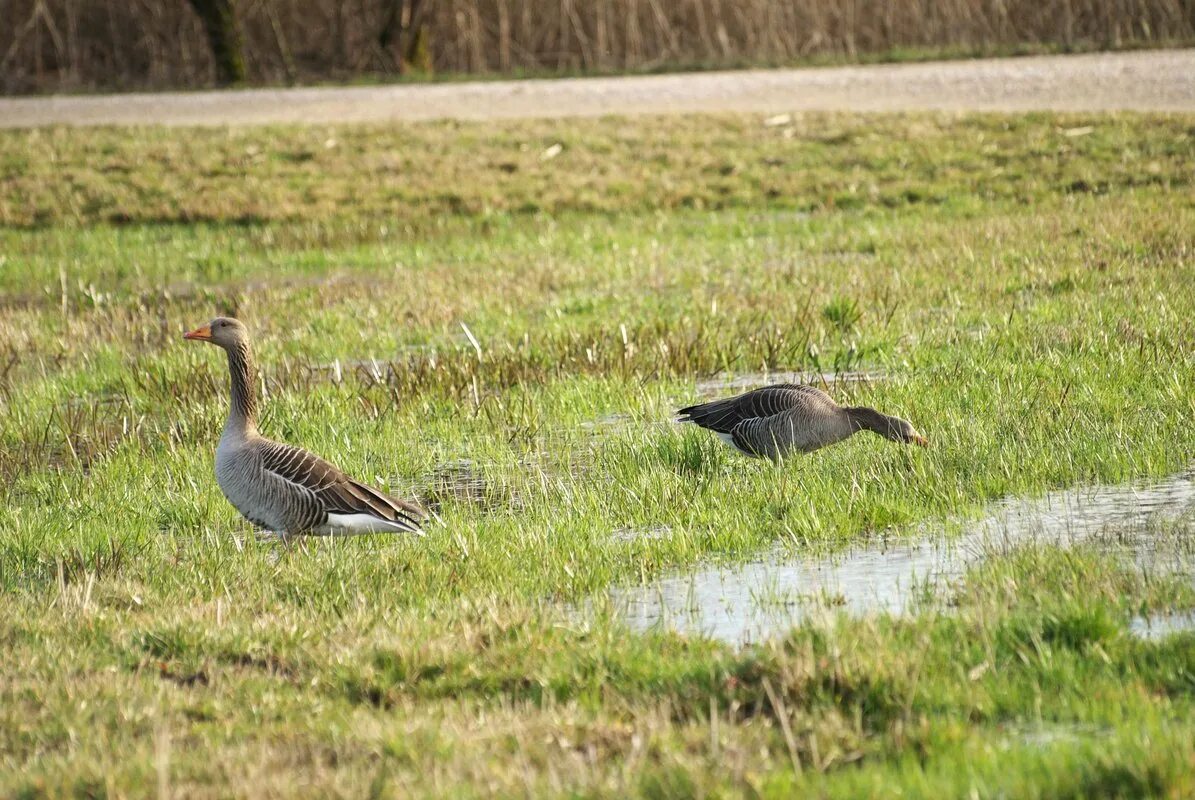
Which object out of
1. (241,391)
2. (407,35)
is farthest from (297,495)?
(407,35)

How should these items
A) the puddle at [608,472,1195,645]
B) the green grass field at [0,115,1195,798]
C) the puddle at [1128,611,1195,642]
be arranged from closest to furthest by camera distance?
the green grass field at [0,115,1195,798], the puddle at [1128,611,1195,642], the puddle at [608,472,1195,645]

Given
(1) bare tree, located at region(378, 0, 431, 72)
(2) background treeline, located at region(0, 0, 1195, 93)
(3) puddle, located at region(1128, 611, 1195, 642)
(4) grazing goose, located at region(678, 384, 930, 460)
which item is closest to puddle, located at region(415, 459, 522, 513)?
(4) grazing goose, located at region(678, 384, 930, 460)

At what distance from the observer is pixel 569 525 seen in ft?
22.7

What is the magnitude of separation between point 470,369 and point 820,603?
221 inches

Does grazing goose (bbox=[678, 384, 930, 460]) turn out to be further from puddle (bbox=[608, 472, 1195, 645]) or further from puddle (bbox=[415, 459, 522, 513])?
puddle (bbox=[415, 459, 522, 513])

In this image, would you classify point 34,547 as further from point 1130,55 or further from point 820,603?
point 1130,55

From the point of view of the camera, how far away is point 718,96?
26.0m

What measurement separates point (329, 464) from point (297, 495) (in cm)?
23

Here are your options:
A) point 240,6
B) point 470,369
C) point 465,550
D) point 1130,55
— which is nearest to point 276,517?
point 465,550

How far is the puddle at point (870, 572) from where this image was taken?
550cm

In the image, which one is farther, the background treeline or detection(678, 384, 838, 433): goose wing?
the background treeline

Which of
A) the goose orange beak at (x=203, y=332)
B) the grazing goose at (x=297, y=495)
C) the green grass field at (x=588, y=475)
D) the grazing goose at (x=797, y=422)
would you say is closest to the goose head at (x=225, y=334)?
the goose orange beak at (x=203, y=332)

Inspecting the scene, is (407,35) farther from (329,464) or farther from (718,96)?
(329,464)

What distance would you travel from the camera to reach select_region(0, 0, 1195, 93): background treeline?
98.0ft
